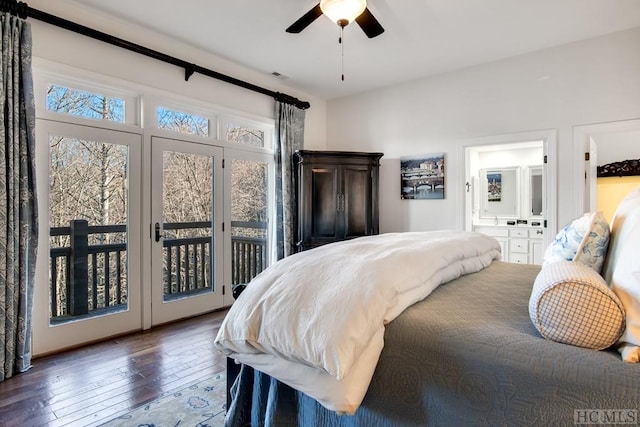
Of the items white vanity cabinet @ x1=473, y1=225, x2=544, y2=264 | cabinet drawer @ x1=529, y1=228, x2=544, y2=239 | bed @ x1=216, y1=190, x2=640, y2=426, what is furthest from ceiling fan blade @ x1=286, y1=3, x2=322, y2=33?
cabinet drawer @ x1=529, y1=228, x2=544, y2=239

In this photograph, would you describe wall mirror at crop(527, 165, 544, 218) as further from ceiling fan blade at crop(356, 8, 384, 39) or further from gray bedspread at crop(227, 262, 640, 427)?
gray bedspread at crop(227, 262, 640, 427)

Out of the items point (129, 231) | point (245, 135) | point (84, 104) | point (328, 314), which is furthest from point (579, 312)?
point (245, 135)

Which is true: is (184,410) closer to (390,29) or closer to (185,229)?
(185,229)

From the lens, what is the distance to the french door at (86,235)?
2691mm

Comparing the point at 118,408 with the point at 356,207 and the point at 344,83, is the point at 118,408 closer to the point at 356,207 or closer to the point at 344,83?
the point at 356,207

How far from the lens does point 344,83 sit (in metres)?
4.56

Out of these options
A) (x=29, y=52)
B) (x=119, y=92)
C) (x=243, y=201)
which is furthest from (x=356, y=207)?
(x=29, y=52)

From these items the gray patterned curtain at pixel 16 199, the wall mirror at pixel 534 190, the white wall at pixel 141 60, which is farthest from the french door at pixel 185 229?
the wall mirror at pixel 534 190

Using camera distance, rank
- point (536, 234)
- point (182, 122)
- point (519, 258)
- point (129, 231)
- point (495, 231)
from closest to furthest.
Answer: point (129, 231), point (182, 122), point (536, 234), point (519, 258), point (495, 231)

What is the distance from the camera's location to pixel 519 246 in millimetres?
4680

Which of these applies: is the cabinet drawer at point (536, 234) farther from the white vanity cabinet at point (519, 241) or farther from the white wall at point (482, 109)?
the white wall at point (482, 109)

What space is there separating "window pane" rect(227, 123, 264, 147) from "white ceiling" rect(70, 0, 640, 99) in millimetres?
746

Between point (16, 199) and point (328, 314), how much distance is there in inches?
101

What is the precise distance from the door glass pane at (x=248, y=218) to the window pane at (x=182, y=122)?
0.52 metres
